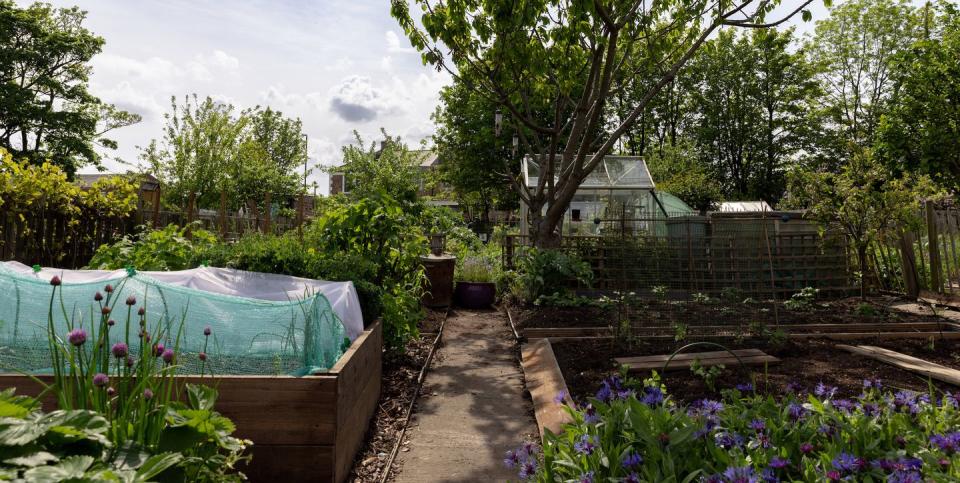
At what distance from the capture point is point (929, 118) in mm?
10625

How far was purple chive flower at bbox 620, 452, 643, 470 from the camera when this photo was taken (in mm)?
1673

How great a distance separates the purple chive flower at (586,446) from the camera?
1.82m

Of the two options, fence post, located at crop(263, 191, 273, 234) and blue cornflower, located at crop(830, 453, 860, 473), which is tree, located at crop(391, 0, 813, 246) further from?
blue cornflower, located at crop(830, 453, 860, 473)

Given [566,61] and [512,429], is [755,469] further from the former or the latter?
[566,61]

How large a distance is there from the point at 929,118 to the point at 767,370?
9226 millimetres

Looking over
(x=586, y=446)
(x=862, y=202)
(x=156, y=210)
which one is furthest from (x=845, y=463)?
(x=862, y=202)

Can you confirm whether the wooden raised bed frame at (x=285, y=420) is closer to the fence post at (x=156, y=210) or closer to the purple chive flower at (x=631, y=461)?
the purple chive flower at (x=631, y=461)

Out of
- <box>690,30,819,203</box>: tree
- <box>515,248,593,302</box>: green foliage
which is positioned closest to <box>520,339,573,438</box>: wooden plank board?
<box>515,248,593,302</box>: green foliage

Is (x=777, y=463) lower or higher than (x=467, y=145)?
lower

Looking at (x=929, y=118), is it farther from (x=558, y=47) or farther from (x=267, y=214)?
(x=267, y=214)

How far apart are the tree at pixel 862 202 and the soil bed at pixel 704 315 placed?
1.10 metres

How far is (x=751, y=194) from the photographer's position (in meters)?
30.7

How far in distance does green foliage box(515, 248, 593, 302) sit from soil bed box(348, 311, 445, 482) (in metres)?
2.04

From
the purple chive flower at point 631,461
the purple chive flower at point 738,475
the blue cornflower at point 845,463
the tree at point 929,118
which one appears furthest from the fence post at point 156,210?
the tree at point 929,118
